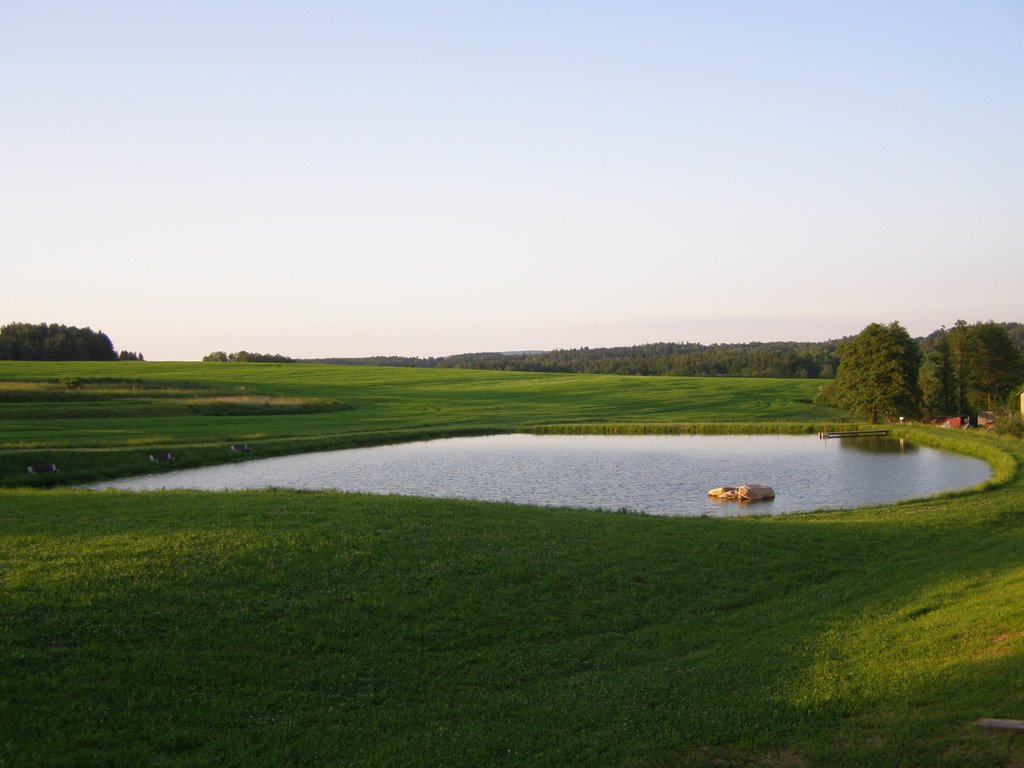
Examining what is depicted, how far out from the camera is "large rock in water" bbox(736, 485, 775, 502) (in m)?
33.1

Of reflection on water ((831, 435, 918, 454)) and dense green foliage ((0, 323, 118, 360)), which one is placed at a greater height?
dense green foliage ((0, 323, 118, 360))

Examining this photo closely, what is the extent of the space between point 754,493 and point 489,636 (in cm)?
2281

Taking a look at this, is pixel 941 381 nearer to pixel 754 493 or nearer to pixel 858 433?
pixel 858 433

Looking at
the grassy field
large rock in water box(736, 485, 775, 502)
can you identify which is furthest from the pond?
the grassy field

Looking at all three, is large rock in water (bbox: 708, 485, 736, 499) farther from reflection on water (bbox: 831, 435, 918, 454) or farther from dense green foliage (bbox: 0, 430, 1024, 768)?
reflection on water (bbox: 831, 435, 918, 454)

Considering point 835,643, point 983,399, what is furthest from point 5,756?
point 983,399

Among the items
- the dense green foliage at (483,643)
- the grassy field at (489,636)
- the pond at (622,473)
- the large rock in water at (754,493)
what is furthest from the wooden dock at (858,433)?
the dense green foliage at (483,643)

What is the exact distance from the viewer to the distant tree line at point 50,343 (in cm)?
11506

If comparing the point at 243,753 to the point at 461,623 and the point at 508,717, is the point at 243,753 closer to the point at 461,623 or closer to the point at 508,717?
the point at 508,717

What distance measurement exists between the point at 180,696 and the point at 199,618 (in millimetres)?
2419

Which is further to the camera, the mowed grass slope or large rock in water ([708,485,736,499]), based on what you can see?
the mowed grass slope

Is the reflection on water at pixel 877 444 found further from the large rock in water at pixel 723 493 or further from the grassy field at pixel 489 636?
the grassy field at pixel 489 636

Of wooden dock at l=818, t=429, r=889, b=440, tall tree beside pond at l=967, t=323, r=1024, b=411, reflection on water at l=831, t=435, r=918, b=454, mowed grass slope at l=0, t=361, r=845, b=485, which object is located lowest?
reflection on water at l=831, t=435, r=918, b=454

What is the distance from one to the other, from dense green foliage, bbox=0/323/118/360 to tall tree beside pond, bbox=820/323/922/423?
104 metres
